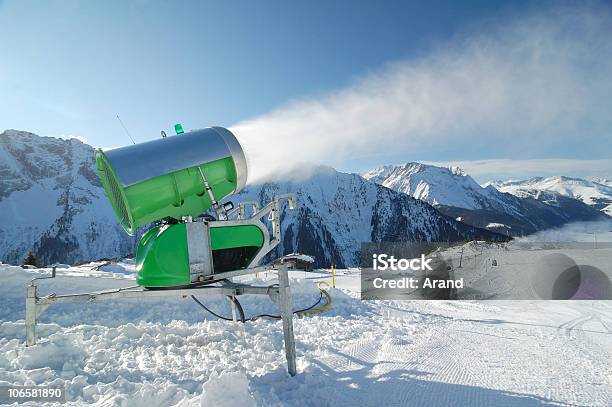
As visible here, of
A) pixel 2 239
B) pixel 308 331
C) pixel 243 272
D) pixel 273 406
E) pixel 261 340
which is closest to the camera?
pixel 273 406

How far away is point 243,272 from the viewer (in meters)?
4.39

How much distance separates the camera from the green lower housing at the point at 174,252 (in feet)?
13.2

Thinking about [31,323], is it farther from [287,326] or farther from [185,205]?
[287,326]

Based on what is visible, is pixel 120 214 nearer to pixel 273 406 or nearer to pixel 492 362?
pixel 273 406

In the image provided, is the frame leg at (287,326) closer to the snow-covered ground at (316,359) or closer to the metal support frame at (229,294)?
the metal support frame at (229,294)

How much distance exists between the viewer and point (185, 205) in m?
4.39

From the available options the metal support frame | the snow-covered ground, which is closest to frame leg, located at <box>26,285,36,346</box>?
the metal support frame

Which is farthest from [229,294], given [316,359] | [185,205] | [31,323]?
[31,323]

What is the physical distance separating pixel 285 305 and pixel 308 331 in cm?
235

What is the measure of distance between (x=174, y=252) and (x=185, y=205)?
647 mm

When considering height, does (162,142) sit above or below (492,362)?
above

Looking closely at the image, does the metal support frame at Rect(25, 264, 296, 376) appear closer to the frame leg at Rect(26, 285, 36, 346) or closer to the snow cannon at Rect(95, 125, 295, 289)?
the frame leg at Rect(26, 285, 36, 346)

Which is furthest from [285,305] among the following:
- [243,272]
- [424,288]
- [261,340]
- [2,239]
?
[2,239]

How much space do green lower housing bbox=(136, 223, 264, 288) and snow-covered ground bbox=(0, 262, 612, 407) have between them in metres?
1.07
